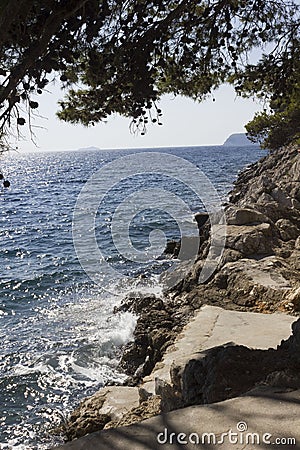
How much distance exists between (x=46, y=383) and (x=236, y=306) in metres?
3.82

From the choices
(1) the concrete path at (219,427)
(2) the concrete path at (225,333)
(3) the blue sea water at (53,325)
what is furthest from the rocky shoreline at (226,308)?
(3) the blue sea water at (53,325)

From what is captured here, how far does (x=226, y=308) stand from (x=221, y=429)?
5.23m

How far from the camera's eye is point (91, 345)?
9.77 m

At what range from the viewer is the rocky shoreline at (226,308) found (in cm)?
371

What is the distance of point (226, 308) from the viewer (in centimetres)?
784

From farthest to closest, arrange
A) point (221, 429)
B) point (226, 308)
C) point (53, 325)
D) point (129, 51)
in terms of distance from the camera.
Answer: point (53, 325), point (226, 308), point (129, 51), point (221, 429)

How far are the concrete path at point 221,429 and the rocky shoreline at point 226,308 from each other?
0.36m

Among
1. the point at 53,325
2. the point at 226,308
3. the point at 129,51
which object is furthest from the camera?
the point at 53,325

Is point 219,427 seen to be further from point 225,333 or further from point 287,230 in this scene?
point 287,230

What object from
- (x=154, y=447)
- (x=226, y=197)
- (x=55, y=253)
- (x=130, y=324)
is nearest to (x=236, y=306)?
(x=130, y=324)

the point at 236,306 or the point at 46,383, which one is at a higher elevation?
the point at 236,306

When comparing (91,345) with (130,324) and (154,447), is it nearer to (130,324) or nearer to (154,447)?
(130,324)

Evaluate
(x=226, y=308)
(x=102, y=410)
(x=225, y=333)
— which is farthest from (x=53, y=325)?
(x=225, y=333)

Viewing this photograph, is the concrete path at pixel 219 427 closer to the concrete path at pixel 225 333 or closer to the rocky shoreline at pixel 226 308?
the rocky shoreline at pixel 226 308
